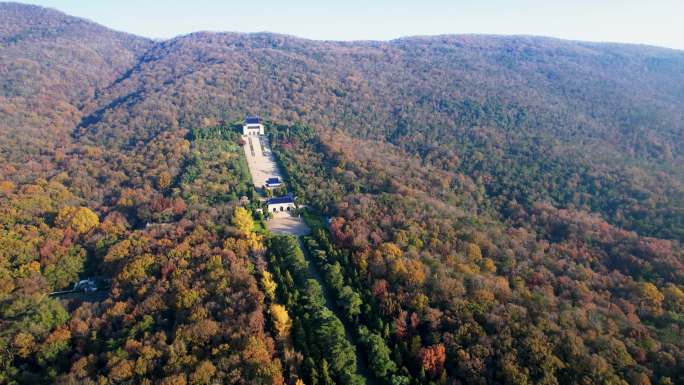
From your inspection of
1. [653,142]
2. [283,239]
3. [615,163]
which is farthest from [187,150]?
[653,142]

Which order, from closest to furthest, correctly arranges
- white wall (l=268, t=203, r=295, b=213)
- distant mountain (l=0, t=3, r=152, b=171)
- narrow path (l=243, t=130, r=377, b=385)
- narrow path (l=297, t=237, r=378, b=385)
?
narrow path (l=297, t=237, r=378, b=385) < narrow path (l=243, t=130, r=377, b=385) < white wall (l=268, t=203, r=295, b=213) < distant mountain (l=0, t=3, r=152, b=171)

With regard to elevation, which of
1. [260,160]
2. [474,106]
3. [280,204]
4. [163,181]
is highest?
[474,106]

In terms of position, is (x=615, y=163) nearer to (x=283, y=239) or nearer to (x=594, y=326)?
(x=594, y=326)

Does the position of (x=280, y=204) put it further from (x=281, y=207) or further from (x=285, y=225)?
(x=285, y=225)

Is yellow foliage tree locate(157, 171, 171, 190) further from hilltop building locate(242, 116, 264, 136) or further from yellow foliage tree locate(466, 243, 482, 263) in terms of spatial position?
yellow foliage tree locate(466, 243, 482, 263)

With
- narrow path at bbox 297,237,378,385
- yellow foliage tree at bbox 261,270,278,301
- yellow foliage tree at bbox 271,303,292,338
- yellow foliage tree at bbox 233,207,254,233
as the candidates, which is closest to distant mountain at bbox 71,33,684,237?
yellow foliage tree at bbox 233,207,254,233

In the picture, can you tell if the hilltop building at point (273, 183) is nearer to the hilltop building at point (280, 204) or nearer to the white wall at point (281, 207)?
the hilltop building at point (280, 204)

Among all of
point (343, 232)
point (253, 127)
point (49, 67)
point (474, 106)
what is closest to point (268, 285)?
point (343, 232)
